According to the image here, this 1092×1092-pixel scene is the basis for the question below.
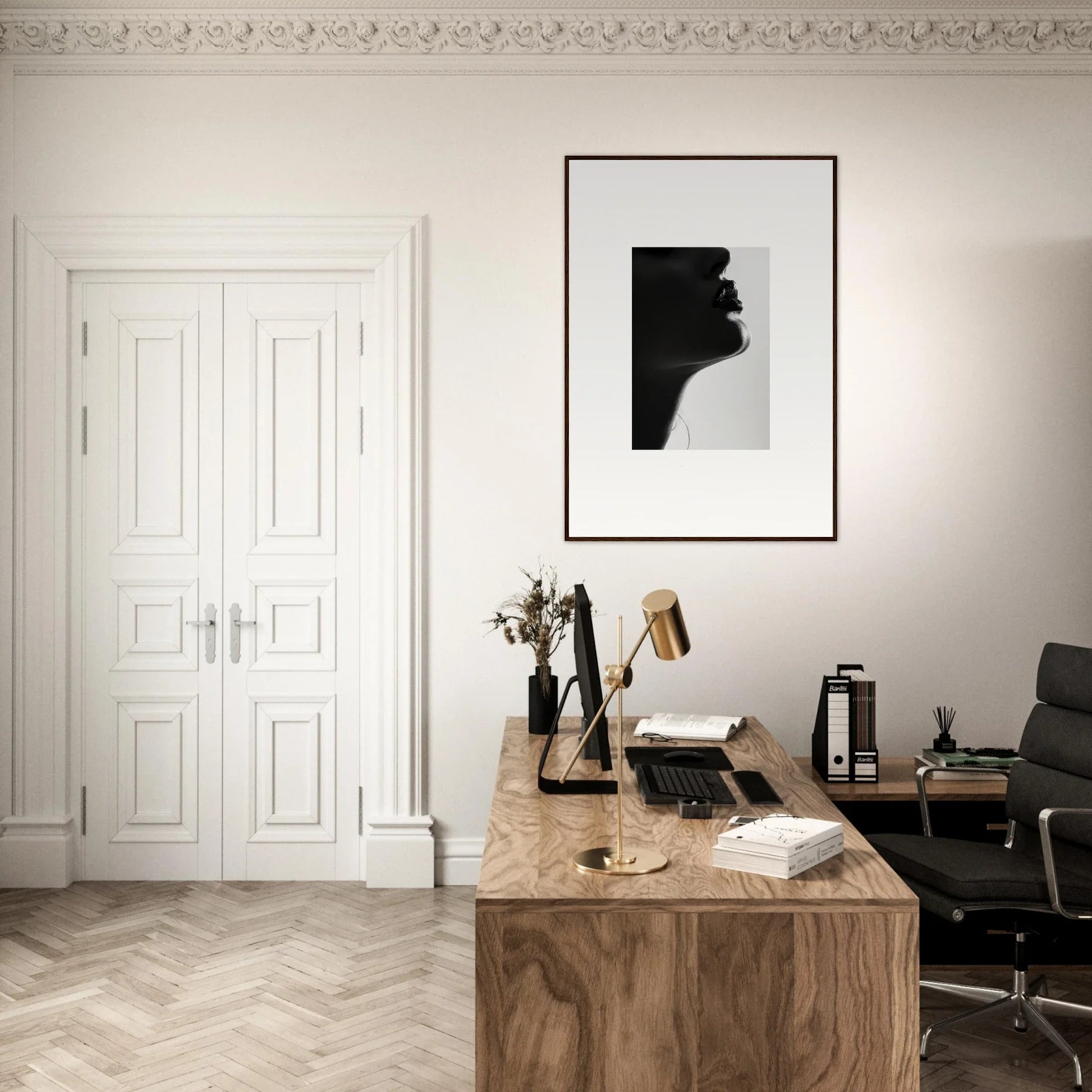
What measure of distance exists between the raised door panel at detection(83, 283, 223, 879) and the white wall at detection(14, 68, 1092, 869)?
0.53 metres

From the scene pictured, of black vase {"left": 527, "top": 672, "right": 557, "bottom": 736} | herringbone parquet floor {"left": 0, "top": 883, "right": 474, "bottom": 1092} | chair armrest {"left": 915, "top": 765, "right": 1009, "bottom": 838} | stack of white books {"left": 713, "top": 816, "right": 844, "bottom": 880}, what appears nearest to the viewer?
stack of white books {"left": 713, "top": 816, "right": 844, "bottom": 880}

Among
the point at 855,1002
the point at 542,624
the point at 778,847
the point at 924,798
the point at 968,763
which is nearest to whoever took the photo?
the point at 855,1002

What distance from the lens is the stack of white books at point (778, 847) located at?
192cm

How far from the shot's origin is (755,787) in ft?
8.36

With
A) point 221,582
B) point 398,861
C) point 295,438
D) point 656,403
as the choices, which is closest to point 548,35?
point 656,403

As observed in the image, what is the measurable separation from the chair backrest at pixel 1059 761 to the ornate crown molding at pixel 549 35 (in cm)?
243

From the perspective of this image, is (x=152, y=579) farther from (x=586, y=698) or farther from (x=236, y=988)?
(x=586, y=698)

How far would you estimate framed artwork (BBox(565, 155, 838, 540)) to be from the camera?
12.9ft

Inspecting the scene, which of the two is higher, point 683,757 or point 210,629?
point 210,629

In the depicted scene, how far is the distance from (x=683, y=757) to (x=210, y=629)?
2.10 meters

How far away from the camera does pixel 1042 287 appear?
3.94 metres

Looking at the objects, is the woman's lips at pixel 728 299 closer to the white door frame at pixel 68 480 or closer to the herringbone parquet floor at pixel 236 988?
the white door frame at pixel 68 480

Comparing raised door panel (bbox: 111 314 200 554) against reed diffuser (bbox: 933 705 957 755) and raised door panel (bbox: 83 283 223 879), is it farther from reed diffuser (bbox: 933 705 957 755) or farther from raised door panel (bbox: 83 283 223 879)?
reed diffuser (bbox: 933 705 957 755)

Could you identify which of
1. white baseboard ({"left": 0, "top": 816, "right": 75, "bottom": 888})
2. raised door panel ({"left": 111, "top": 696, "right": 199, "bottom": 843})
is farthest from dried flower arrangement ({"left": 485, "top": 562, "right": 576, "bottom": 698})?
white baseboard ({"left": 0, "top": 816, "right": 75, "bottom": 888})
